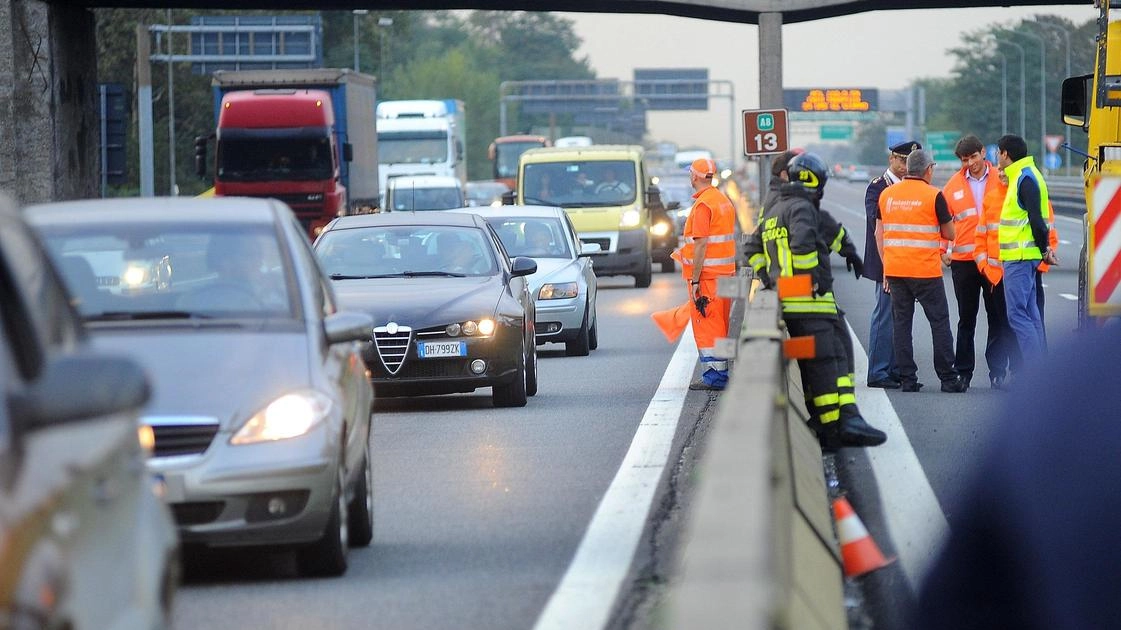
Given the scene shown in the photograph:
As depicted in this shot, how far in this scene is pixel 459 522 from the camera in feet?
31.1

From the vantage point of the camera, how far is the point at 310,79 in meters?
41.6

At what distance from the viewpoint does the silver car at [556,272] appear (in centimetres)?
1978

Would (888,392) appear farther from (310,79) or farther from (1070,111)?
(310,79)

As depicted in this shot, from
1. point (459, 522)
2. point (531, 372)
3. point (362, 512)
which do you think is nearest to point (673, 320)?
point (531, 372)

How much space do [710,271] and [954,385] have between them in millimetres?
2034

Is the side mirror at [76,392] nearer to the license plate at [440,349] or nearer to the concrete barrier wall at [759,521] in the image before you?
the concrete barrier wall at [759,521]

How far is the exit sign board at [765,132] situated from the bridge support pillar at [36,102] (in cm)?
956

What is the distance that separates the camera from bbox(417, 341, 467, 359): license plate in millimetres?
14578

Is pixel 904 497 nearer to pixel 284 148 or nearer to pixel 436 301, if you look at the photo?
pixel 436 301

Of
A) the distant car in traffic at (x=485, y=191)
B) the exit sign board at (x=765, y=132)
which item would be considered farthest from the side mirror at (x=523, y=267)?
the distant car in traffic at (x=485, y=191)

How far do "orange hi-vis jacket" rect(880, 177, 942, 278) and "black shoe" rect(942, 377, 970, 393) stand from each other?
77 centimetres

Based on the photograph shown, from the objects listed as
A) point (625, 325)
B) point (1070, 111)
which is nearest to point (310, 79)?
point (625, 325)

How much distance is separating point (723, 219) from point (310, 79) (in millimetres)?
26655

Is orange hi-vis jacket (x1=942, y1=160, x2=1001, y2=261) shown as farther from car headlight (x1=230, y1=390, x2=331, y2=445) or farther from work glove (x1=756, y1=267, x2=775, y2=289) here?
car headlight (x1=230, y1=390, x2=331, y2=445)
